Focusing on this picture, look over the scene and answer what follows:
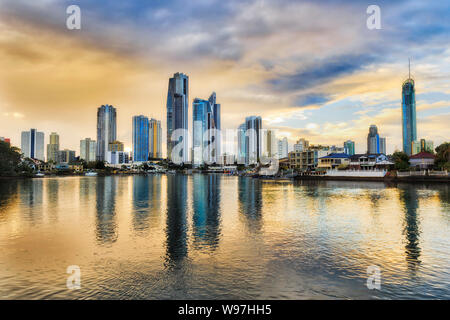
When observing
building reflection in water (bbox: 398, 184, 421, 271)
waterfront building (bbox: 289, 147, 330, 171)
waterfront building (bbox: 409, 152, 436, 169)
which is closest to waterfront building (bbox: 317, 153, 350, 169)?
waterfront building (bbox: 289, 147, 330, 171)

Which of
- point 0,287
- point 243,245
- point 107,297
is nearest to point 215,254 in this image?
point 243,245

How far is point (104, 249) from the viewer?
1939cm

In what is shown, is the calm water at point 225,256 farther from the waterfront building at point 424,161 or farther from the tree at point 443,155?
the waterfront building at point 424,161

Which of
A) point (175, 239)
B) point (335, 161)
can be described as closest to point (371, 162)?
point (335, 161)

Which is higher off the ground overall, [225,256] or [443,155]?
[443,155]

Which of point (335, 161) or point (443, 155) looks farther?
point (335, 161)

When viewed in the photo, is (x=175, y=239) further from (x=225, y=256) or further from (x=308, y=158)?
(x=308, y=158)

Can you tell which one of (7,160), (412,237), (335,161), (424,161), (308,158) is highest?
(308,158)

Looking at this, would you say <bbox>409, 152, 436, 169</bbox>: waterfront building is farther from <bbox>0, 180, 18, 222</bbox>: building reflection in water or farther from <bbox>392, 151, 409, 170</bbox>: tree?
<bbox>0, 180, 18, 222</bbox>: building reflection in water

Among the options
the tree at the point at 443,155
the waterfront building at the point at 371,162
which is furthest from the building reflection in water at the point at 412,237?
the waterfront building at the point at 371,162

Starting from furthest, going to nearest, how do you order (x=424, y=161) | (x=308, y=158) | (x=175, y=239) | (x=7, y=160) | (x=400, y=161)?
(x=308, y=158) < (x=7, y=160) < (x=400, y=161) < (x=424, y=161) < (x=175, y=239)

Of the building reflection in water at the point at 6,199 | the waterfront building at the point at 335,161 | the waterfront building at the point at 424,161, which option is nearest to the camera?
the building reflection in water at the point at 6,199

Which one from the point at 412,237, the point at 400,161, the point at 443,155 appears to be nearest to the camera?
the point at 412,237
